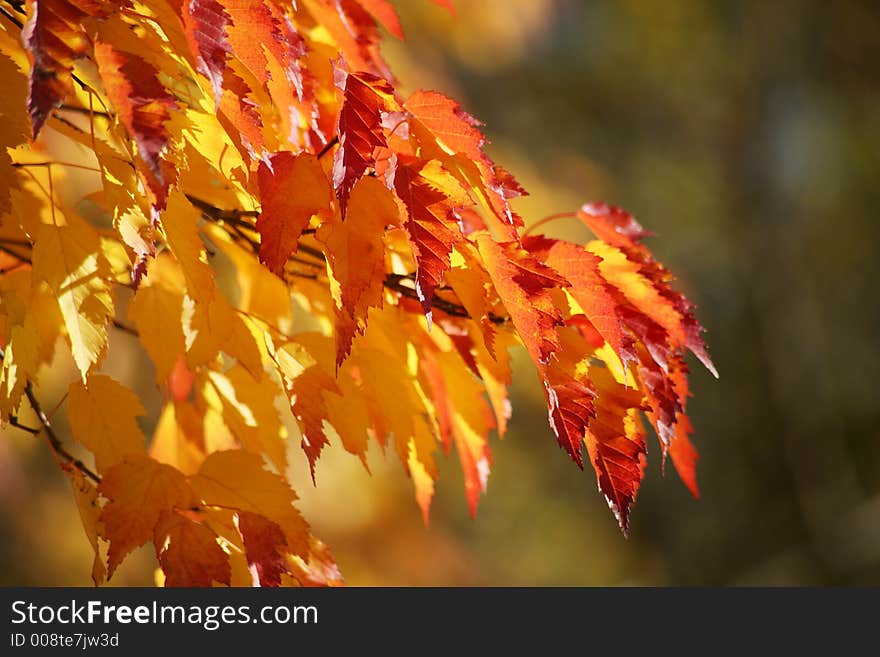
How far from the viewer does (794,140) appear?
318 cm

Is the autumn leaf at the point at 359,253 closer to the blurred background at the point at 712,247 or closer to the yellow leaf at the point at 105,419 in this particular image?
the yellow leaf at the point at 105,419

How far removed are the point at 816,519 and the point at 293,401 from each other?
2.71 metres

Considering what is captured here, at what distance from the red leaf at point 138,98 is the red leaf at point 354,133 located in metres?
0.08

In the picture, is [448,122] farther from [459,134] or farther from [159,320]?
[159,320]

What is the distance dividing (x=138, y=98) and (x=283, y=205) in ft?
0.30

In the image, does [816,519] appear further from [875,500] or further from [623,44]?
[623,44]

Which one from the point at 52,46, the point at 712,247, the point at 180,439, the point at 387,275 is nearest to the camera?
the point at 52,46

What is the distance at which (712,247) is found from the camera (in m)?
3.12

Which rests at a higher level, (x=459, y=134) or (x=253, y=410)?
(x=459, y=134)

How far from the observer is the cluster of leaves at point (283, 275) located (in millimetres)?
486

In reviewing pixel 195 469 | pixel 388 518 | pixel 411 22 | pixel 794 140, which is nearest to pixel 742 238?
pixel 794 140

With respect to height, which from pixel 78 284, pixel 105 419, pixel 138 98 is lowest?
pixel 105 419

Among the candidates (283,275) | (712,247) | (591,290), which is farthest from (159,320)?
(712,247)

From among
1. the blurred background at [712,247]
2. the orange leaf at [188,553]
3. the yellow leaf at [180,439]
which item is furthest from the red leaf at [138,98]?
the blurred background at [712,247]
